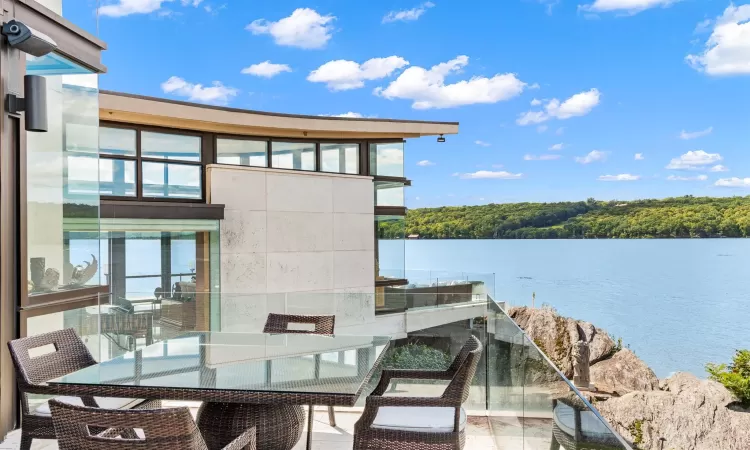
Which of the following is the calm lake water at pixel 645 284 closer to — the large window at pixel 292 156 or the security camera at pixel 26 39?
the large window at pixel 292 156

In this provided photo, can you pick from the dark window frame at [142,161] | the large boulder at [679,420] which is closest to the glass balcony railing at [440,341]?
the dark window frame at [142,161]

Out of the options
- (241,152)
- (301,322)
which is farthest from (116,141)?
(301,322)

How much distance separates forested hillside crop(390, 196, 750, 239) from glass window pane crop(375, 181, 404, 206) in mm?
24173

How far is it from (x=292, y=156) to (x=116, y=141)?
3485mm

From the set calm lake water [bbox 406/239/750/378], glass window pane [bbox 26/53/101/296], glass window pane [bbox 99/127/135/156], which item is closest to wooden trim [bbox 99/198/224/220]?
glass window pane [bbox 99/127/135/156]

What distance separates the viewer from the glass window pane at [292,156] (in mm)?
12391

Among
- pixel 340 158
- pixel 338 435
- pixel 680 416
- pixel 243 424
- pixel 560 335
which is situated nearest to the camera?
pixel 243 424

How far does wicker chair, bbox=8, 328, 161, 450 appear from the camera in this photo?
3.09 metres

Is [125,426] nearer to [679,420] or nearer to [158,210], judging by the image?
[158,210]

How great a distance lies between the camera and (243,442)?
2.52m

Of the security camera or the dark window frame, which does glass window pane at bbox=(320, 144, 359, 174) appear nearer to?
the dark window frame

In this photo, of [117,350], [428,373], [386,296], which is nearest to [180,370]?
[428,373]

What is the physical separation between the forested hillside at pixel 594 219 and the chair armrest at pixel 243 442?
116 ft

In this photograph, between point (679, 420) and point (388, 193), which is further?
point (679, 420)
